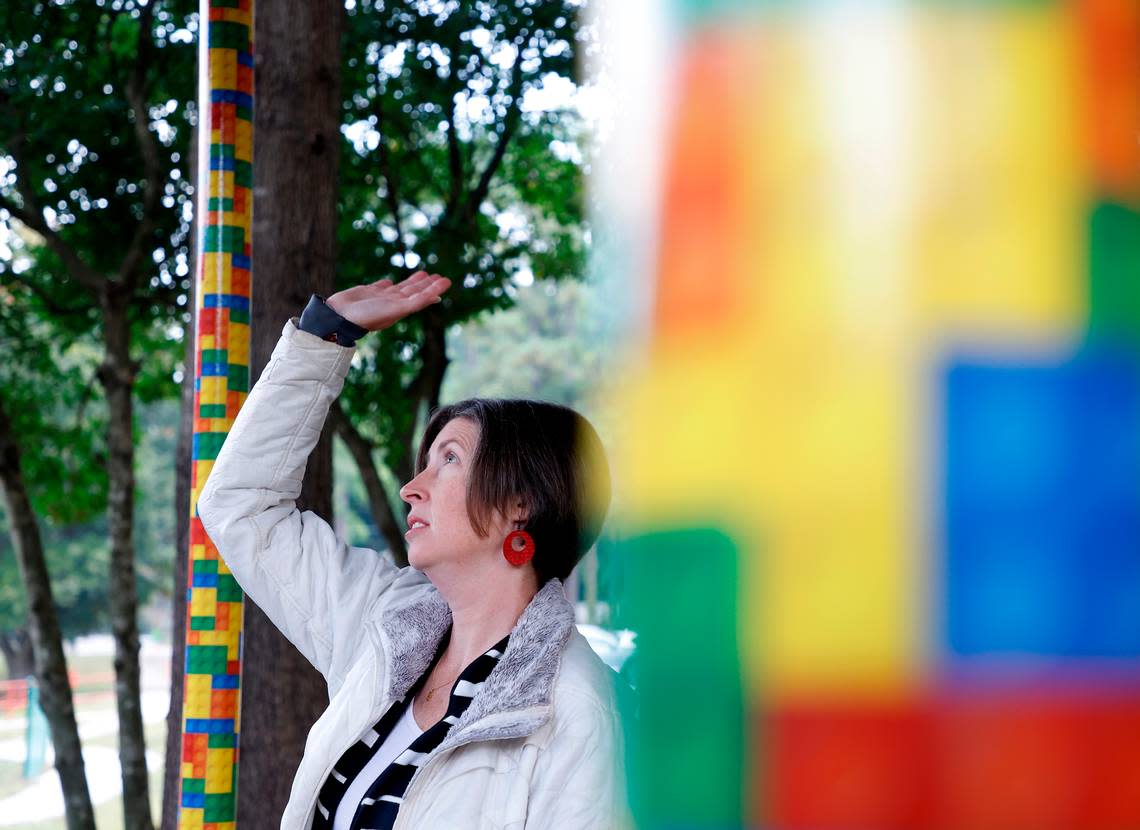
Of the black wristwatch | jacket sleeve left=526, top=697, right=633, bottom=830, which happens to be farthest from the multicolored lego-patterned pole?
jacket sleeve left=526, top=697, right=633, bottom=830

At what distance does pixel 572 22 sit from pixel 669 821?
25.6 feet

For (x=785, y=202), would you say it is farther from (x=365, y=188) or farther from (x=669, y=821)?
(x=365, y=188)

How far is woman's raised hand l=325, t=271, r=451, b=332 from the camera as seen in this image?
6.86ft

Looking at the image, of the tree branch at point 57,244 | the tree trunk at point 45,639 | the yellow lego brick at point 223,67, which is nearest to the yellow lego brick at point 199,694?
the yellow lego brick at point 223,67

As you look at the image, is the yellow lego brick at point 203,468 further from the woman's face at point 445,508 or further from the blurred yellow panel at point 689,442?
the blurred yellow panel at point 689,442

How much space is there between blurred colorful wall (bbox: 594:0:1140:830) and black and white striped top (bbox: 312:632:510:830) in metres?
1.53

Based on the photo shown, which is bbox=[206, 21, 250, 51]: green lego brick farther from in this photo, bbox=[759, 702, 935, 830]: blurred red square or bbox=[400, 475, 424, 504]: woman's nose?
bbox=[759, 702, 935, 830]: blurred red square

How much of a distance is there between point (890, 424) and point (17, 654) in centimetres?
3312

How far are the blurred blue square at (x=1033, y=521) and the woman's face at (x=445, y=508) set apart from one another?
170 cm

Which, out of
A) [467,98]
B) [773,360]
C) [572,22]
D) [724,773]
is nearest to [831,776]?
[724,773]

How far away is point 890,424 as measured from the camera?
0.47 meters

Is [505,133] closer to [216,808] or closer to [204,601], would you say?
[204,601]

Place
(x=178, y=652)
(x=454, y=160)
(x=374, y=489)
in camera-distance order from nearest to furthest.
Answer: (x=178, y=652) → (x=454, y=160) → (x=374, y=489)

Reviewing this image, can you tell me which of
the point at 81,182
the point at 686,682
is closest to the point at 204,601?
Result: the point at 686,682
